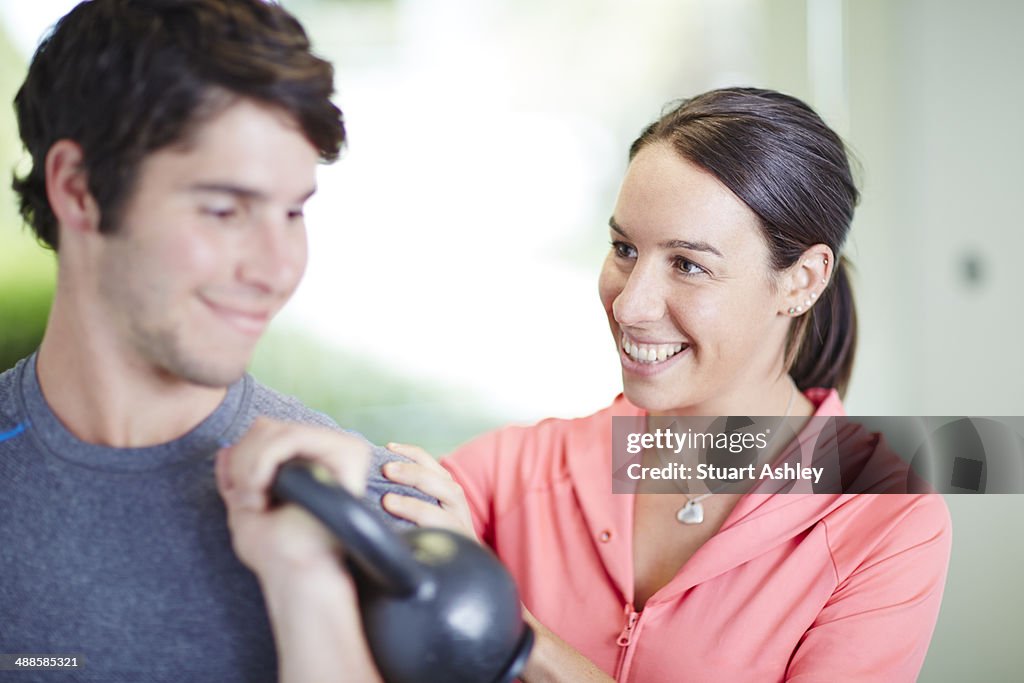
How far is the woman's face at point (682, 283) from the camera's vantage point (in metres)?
1.33

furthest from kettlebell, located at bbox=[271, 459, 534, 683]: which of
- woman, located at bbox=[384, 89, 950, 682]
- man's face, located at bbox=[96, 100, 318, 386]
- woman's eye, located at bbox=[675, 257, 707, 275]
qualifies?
woman's eye, located at bbox=[675, 257, 707, 275]

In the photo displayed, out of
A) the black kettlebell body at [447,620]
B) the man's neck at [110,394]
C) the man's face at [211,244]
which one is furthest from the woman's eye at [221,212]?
the black kettlebell body at [447,620]

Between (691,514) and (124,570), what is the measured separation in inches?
32.2

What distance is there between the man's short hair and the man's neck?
0.39 ft

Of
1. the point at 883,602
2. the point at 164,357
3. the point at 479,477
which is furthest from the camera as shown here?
the point at 479,477

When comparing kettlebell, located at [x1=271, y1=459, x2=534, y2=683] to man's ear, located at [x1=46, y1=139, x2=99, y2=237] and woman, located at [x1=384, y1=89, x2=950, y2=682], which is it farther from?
woman, located at [x1=384, y1=89, x2=950, y2=682]

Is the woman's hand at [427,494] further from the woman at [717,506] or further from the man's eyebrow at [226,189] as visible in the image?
the man's eyebrow at [226,189]

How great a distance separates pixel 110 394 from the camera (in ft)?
2.87

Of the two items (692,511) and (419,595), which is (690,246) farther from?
(419,595)

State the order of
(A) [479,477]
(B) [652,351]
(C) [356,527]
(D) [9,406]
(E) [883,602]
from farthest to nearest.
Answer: (A) [479,477], (B) [652,351], (E) [883,602], (D) [9,406], (C) [356,527]

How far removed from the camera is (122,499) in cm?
87

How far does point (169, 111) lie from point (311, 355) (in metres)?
1.61

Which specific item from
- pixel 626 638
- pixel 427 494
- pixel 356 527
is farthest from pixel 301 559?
pixel 626 638

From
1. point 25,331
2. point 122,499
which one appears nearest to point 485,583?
point 122,499
